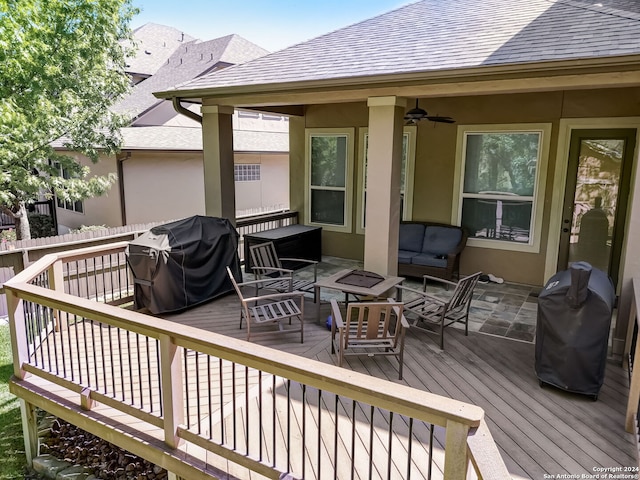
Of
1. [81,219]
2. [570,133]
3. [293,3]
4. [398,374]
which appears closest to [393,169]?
[398,374]

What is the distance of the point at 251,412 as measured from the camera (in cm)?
336

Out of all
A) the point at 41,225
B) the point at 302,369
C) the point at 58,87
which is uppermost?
the point at 58,87

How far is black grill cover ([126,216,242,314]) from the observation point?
5188 millimetres

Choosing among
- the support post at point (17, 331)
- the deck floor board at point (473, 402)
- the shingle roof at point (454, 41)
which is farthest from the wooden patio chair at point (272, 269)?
the support post at point (17, 331)

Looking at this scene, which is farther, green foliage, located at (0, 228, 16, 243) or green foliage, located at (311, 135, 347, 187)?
green foliage, located at (0, 228, 16, 243)

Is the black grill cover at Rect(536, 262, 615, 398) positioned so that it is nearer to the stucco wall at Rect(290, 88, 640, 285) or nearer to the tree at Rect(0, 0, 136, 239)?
the stucco wall at Rect(290, 88, 640, 285)

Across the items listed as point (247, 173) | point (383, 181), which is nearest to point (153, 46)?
point (247, 173)

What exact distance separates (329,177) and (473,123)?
2785 mm

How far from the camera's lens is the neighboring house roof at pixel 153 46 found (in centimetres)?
1656

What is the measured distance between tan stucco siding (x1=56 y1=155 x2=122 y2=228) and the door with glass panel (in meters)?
9.76

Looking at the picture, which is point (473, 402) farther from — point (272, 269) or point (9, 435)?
point (9, 435)

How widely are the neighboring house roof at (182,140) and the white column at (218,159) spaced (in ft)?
16.2

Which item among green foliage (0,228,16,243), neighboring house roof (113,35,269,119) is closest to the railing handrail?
green foliage (0,228,16,243)

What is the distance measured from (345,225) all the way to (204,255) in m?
3.49
